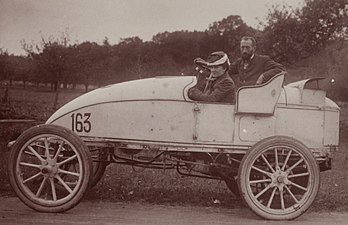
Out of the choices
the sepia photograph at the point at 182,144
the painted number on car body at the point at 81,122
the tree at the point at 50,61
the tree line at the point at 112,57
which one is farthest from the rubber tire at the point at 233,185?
the tree at the point at 50,61

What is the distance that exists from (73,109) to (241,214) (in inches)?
92.6

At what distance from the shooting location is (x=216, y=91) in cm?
596

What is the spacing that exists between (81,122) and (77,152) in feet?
1.78

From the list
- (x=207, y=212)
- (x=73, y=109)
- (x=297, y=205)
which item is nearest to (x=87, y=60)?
(x=73, y=109)

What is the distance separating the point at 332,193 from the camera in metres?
7.63

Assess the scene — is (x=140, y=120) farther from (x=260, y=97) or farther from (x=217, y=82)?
(x=260, y=97)

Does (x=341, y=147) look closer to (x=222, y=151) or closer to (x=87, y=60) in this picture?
(x=87, y=60)

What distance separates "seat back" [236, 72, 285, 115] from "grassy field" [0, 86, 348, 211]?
1.49 metres

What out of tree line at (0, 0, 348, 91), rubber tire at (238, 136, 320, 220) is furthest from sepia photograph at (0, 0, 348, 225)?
tree line at (0, 0, 348, 91)

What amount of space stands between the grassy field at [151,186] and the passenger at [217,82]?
1507mm

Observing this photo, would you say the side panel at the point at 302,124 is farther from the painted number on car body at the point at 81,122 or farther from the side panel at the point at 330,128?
the painted number on car body at the point at 81,122

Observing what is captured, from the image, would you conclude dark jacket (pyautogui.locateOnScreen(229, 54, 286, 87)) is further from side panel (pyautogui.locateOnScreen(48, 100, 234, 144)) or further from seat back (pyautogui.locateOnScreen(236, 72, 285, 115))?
side panel (pyautogui.locateOnScreen(48, 100, 234, 144))

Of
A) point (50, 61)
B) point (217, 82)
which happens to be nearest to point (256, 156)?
point (217, 82)

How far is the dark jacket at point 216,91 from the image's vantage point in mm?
5829
